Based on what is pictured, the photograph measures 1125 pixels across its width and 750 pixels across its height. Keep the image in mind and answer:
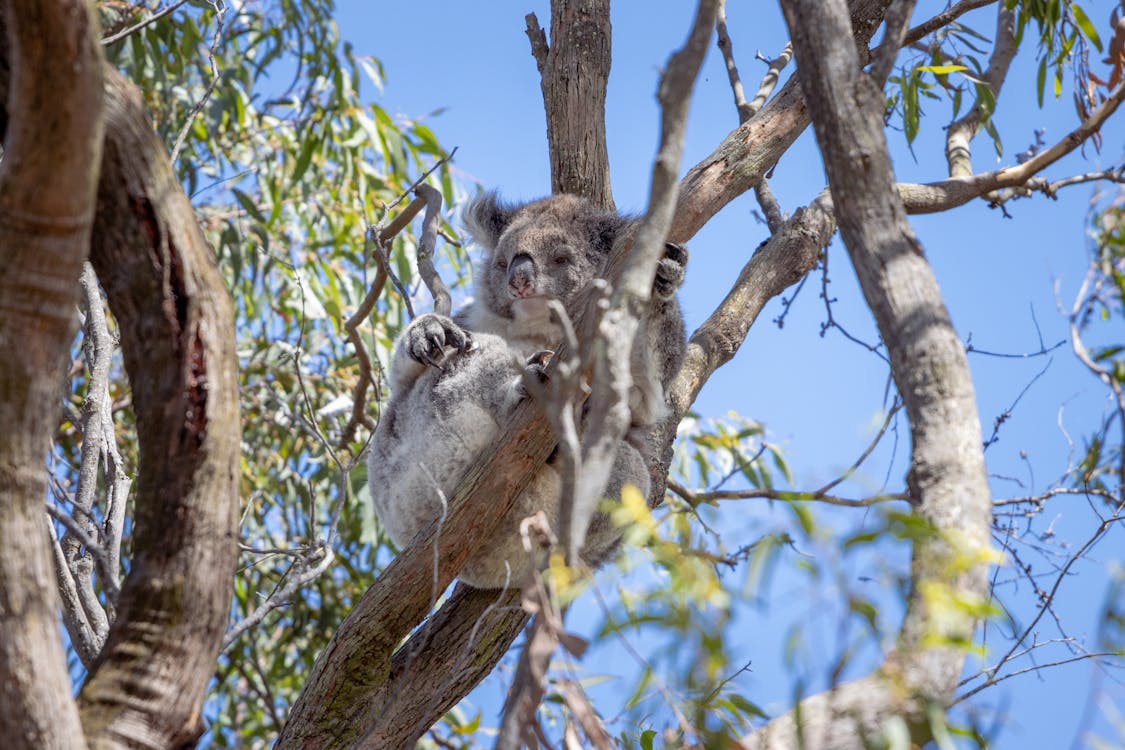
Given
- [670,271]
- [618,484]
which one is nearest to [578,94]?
[670,271]

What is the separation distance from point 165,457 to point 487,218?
2258 mm

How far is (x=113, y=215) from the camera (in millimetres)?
1636

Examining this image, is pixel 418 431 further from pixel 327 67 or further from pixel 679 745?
pixel 327 67

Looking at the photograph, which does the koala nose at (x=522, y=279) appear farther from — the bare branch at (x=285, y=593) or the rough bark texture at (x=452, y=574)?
the bare branch at (x=285, y=593)

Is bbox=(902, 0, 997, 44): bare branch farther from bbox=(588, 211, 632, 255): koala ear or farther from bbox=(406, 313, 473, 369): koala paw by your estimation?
bbox=(406, 313, 473, 369): koala paw

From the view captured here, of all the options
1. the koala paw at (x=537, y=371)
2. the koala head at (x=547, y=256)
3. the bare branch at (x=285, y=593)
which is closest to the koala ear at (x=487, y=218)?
the koala head at (x=547, y=256)

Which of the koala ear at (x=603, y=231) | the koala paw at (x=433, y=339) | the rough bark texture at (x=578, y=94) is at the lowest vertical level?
the koala paw at (x=433, y=339)

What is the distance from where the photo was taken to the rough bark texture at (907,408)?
130cm

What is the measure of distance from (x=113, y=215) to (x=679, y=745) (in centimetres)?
102

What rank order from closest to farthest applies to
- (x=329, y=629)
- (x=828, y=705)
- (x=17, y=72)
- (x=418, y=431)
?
1. (x=828, y=705)
2. (x=17, y=72)
3. (x=418, y=431)
4. (x=329, y=629)

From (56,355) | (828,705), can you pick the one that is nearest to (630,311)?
(828,705)

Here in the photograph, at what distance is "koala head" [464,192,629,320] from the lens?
130 inches

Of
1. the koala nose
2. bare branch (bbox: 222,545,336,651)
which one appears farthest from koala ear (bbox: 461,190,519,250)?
bare branch (bbox: 222,545,336,651)

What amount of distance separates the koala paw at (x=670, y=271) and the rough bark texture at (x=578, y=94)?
0.97m
